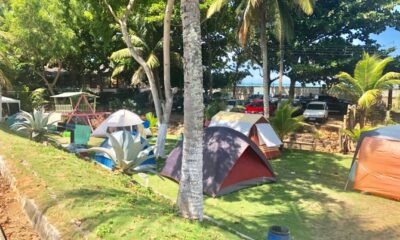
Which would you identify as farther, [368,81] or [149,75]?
[368,81]

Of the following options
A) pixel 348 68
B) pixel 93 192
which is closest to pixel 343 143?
pixel 348 68

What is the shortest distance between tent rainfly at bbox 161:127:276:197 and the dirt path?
16.4 ft

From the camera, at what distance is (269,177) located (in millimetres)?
12133

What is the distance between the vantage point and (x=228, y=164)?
1092 centimetres

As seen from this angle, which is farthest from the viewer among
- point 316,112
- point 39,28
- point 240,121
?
point 39,28

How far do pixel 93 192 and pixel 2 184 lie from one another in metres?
2.42

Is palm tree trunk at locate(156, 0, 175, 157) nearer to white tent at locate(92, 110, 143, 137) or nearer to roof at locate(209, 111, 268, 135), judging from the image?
white tent at locate(92, 110, 143, 137)

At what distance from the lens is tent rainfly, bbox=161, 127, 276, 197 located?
10.7 m

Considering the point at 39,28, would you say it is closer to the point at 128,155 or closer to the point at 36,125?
the point at 36,125

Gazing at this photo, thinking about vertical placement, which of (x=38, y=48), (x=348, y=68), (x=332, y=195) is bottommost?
(x=332, y=195)

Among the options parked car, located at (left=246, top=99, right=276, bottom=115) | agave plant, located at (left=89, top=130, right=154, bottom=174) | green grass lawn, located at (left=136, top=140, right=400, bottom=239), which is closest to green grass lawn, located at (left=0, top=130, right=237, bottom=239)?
agave plant, located at (left=89, top=130, right=154, bottom=174)

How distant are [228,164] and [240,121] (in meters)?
5.95

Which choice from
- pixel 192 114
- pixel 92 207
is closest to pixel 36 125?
pixel 92 207

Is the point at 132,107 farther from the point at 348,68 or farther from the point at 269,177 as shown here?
the point at 269,177
